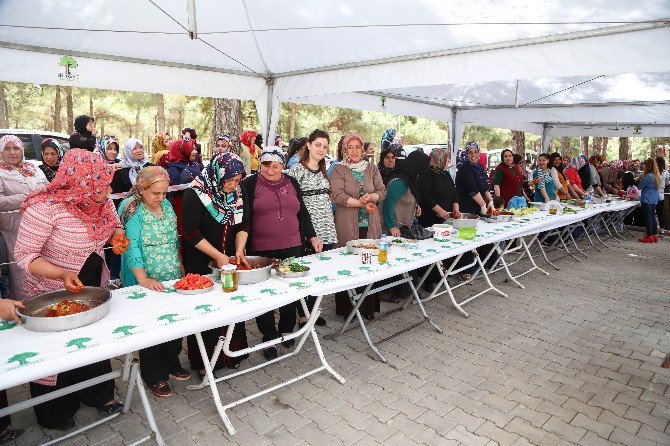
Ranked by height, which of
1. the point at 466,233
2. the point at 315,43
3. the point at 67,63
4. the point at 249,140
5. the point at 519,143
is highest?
the point at 315,43

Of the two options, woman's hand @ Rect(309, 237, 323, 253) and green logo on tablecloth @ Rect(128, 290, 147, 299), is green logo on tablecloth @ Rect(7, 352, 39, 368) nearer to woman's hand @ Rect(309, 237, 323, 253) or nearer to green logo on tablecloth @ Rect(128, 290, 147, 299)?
green logo on tablecloth @ Rect(128, 290, 147, 299)

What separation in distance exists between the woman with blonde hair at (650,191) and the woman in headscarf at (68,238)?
28.6 feet

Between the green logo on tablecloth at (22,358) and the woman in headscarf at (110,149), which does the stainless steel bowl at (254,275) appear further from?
the woman in headscarf at (110,149)

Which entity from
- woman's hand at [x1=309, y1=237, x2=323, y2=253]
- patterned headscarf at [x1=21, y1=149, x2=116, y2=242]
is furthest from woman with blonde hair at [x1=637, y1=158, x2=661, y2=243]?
patterned headscarf at [x1=21, y1=149, x2=116, y2=242]

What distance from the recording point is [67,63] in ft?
14.0

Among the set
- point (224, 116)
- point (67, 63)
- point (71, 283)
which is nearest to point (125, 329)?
point (71, 283)

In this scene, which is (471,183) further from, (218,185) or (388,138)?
(218,185)

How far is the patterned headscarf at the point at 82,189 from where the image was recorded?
206 centimetres

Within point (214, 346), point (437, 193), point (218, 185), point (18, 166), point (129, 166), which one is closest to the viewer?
point (218, 185)

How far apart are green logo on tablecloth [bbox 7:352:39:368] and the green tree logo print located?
3677 millimetres

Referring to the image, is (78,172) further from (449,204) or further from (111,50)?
(449,204)

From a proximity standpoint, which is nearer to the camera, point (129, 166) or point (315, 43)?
point (315, 43)

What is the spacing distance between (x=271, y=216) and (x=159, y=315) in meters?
1.22

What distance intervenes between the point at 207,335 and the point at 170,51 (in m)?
3.43
